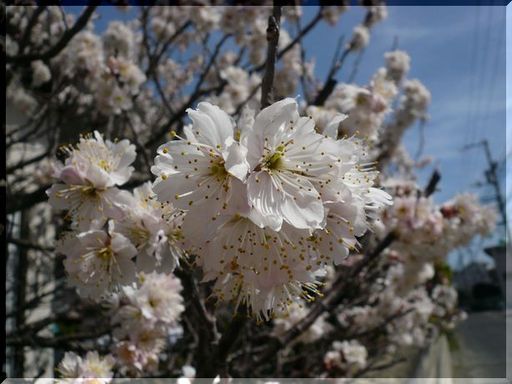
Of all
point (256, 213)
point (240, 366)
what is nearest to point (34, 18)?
point (240, 366)

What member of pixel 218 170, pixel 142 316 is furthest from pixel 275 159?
pixel 142 316

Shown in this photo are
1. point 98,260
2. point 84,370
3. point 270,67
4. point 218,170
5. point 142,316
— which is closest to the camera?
point 218,170

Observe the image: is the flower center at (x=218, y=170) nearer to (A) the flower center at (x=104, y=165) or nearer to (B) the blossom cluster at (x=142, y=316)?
(A) the flower center at (x=104, y=165)

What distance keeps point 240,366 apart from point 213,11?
9.53 feet

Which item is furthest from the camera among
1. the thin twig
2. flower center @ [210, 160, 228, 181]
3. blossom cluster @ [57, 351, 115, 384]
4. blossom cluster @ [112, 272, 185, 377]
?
blossom cluster @ [112, 272, 185, 377]

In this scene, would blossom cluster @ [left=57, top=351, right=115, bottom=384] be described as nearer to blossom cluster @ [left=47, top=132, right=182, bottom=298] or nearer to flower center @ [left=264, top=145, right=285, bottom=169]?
blossom cluster @ [left=47, top=132, right=182, bottom=298]

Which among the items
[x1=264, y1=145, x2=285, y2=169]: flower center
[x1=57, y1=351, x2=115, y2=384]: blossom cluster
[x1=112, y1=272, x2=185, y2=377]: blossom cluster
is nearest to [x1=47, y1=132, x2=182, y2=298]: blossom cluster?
[x1=57, y1=351, x2=115, y2=384]: blossom cluster

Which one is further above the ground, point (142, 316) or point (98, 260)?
point (98, 260)

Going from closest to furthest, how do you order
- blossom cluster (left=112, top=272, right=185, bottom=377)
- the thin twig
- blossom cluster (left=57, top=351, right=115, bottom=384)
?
1. the thin twig
2. blossom cluster (left=57, top=351, right=115, bottom=384)
3. blossom cluster (left=112, top=272, right=185, bottom=377)

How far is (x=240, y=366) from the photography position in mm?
2729

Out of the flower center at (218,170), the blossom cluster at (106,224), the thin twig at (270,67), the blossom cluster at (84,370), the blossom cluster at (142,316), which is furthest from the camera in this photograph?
the blossom cluster at (142,316)

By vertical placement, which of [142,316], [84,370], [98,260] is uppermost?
[98,260]

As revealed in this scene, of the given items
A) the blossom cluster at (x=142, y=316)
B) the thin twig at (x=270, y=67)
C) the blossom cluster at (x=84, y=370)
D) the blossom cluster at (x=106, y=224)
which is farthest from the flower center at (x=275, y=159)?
the blossom cluster at (x=142, y=316)

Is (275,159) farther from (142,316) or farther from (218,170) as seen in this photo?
(142,316)
